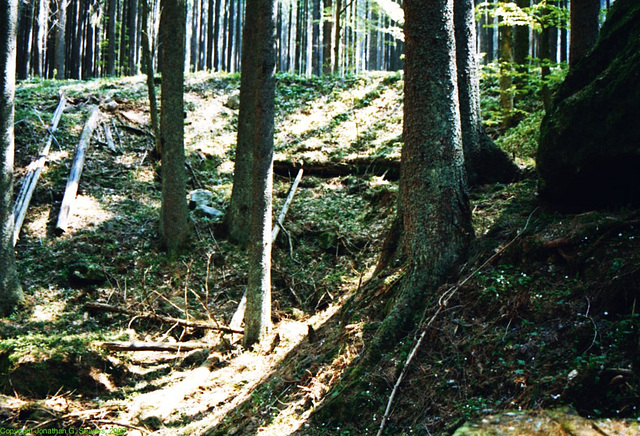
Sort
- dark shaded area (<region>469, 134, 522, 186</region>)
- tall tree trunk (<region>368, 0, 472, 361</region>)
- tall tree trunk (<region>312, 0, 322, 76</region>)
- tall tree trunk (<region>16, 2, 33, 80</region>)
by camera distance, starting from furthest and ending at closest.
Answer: tall tree trunk (<region>312, 0, 322, 76</region>), tall tree trunk (<region>16, 2, 33, 80</region>), dark shaded area (<region>469, 134, 522, 186</region>), tall tree trunk (<region>368, 0, 472, 361</region>)

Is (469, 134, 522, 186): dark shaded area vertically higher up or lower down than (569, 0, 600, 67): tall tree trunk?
lower down

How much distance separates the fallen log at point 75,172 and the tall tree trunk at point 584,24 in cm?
1127

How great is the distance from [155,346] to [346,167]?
7.43 m

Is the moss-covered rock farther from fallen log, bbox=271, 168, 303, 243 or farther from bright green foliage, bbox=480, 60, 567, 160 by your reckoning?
fallen log, bbox=271, 168, 303, 243

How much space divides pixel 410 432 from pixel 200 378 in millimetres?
4544

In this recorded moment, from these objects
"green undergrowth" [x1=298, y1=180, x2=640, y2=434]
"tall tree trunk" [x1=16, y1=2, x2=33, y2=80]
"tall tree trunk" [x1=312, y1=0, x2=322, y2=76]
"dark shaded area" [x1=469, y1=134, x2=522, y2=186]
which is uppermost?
"tall tree trunk" [x1=312, y1=0, x2=322, y2=76]

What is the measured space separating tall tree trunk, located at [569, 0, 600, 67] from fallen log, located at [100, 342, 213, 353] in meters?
8.30

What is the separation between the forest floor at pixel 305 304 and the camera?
3584mm

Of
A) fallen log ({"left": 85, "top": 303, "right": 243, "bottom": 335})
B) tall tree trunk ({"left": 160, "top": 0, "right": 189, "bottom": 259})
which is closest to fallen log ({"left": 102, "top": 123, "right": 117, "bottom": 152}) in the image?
tall tree trunk ({"left": 160, "top": 0, "right": 189, "bottom": 259})

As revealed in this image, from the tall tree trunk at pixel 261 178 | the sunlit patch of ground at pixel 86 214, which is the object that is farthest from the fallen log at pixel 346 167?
the tall tree trunk at pixel 261 178

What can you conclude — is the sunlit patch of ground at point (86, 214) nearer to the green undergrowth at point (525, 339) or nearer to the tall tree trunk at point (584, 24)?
the green undergrowth at point (525, 339)

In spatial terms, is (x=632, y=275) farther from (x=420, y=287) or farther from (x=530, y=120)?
(x=530, y=120)

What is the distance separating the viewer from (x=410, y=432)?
368cm

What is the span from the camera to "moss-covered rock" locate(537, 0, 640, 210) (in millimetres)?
4172
